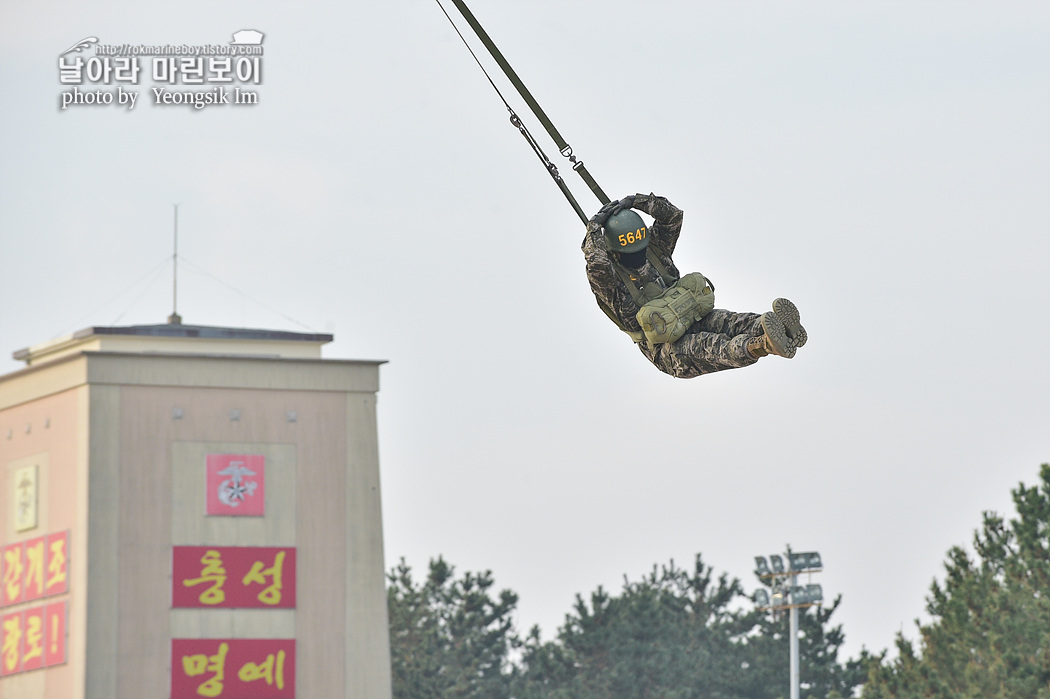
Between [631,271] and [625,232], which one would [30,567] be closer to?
[631,271]

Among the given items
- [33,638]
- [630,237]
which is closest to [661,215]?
[630,237]

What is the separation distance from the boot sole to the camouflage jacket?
1926mm

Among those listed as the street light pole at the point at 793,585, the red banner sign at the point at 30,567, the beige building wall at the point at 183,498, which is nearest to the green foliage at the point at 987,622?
the street light pole at the point at 793,585

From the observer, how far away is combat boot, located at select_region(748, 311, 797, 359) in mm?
21750

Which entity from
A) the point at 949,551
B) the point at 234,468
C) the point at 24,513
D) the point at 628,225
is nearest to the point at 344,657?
the point at 234,468

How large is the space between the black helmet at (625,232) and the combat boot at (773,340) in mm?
1842

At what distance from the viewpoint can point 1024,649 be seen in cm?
6294

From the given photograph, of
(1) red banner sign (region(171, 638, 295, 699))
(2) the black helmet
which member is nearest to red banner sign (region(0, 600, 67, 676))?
(1) red banner sign (region(171, 638, 295, 699))

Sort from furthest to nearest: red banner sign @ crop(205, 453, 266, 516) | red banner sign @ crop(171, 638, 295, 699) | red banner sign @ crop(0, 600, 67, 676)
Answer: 1. red banner sign @ crop(205, 453, 266, 516)
2. red banner sign @ crop(0, 600, 67, 676)
3. red banner sign @ crop(171, 638, 295, 699)

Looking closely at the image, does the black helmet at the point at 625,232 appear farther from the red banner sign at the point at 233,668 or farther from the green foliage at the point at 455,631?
the green foliage at the point at 455,631

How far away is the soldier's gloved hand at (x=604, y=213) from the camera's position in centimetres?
2281

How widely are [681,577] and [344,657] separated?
5074 centimetres

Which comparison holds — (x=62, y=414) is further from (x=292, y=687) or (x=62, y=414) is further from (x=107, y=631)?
(x=292, y=687)

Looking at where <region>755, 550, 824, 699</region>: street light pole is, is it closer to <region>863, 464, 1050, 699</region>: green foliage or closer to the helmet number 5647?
<region>863, 464, 1050, 699</region>: green foliage
